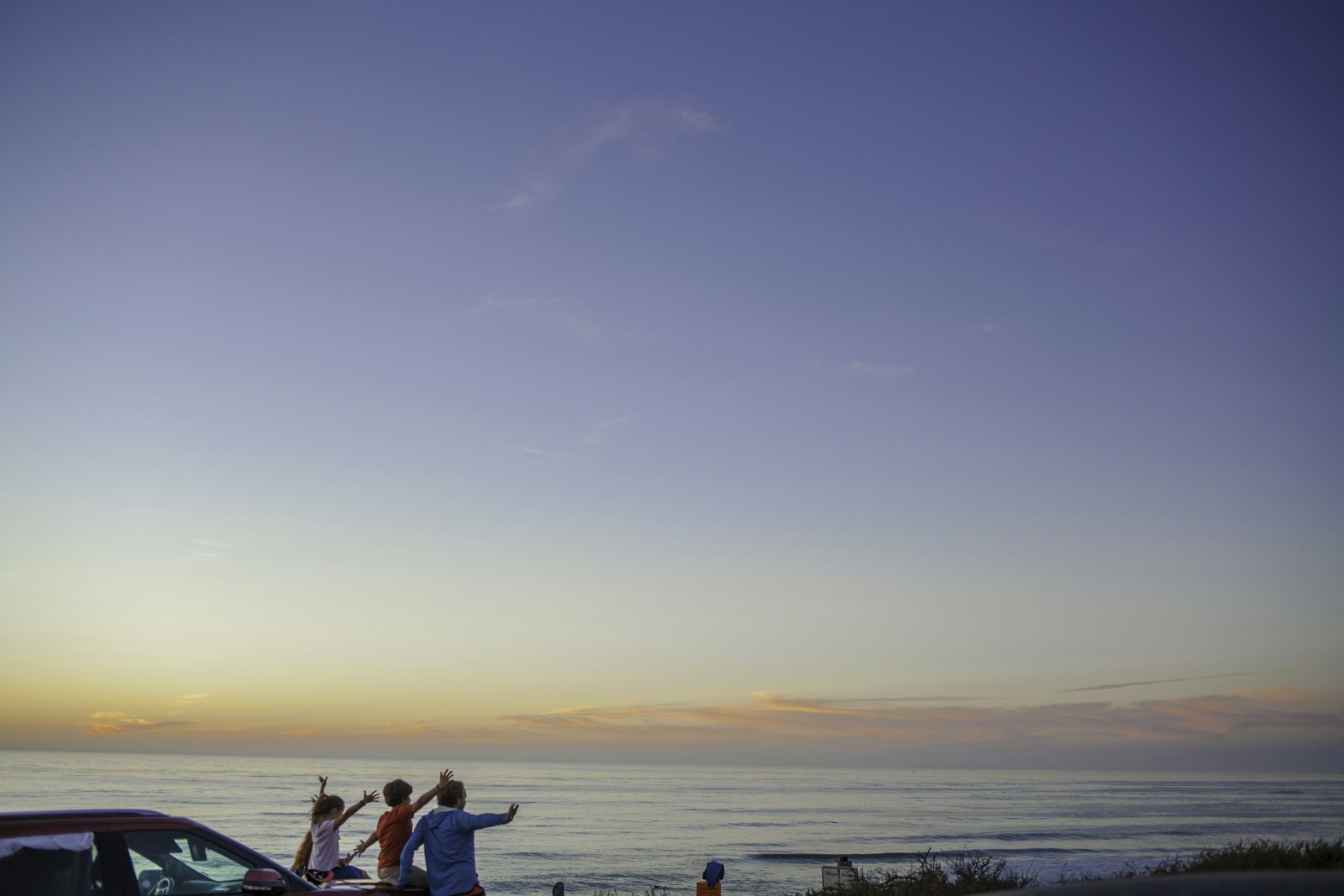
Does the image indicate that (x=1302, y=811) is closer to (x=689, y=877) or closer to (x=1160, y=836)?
(x=1160, y=836)

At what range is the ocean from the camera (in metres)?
35.6

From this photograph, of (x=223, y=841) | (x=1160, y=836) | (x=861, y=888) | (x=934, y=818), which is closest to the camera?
(x=223, y=841)

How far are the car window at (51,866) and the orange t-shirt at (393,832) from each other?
4353 mm

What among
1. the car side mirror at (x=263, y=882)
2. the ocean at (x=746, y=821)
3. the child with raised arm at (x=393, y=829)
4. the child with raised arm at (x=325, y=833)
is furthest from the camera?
the ocean at (x=746, y=821)

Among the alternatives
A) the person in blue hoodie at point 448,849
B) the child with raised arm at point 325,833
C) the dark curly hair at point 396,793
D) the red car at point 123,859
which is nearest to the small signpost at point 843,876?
the dark curly hair at point 396,793

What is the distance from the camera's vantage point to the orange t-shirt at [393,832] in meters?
10.2

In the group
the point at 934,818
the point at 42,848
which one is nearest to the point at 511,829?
the point at 934,818

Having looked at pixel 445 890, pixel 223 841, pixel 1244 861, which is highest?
pixel 223 841

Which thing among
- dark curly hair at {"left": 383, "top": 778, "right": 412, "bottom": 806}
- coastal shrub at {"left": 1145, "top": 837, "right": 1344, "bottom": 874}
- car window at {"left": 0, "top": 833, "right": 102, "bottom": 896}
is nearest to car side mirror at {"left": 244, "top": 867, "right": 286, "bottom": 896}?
car window at {"left": 0, "top": 833, "right": 102, "bottom": 896}

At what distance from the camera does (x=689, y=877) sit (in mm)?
33406

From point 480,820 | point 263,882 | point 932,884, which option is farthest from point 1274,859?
point 263,882

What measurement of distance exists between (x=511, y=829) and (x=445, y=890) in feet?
157

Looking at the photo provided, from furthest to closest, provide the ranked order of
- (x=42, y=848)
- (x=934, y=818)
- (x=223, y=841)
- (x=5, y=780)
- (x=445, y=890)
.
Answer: (x=5, y=780)
(x=934, y=818)
(x=445, y=890)
(x=223, y=841)
(x=42, y=848)

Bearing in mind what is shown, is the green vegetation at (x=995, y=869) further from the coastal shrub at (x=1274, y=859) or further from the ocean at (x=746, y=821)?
the ocean at (x=746, y=821)
